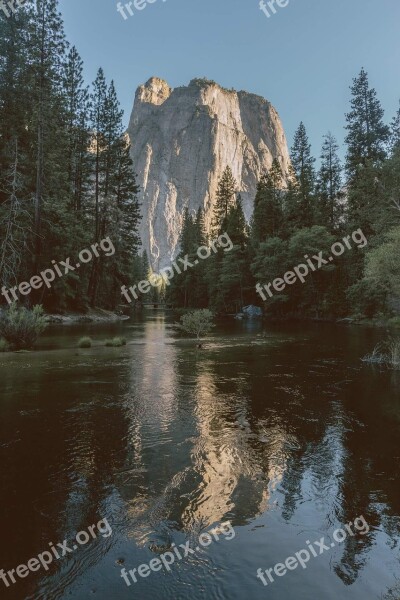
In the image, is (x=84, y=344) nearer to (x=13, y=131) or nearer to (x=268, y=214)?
(x=13, y=131)

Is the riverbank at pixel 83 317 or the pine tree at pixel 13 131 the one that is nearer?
the pine tree at pixel 13 131

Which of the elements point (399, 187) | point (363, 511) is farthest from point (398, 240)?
point (363, 511)

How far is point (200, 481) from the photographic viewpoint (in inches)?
237

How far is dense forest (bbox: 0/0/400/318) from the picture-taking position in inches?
1132

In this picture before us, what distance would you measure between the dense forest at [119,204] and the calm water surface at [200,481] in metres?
16.5

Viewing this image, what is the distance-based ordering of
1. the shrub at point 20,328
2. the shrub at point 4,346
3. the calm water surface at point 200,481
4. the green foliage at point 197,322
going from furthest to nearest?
the green foliage at point 197,322 → the shrub at point 20,328 → the shrub at point 4,346 → the calm water surface at point 200,481

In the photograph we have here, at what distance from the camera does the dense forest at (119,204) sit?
94.3 ft

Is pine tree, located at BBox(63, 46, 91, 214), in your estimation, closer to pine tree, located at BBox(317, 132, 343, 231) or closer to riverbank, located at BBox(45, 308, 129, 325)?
riverbank, located at BBox(45, 308, 129, 325)

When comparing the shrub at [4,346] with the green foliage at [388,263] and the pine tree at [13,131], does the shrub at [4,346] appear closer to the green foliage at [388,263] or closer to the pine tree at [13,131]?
the pine tree at [13,131]

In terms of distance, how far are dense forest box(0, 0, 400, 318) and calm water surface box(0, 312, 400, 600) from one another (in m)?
16.5

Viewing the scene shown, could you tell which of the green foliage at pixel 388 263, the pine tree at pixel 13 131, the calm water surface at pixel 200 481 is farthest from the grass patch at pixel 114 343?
the green foliage at pixel 388 263

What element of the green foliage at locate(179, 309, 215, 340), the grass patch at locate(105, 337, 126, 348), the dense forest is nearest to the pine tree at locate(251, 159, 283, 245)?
the dense forest

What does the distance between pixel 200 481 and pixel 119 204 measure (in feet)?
150

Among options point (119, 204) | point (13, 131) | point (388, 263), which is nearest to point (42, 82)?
point (13, 131)
